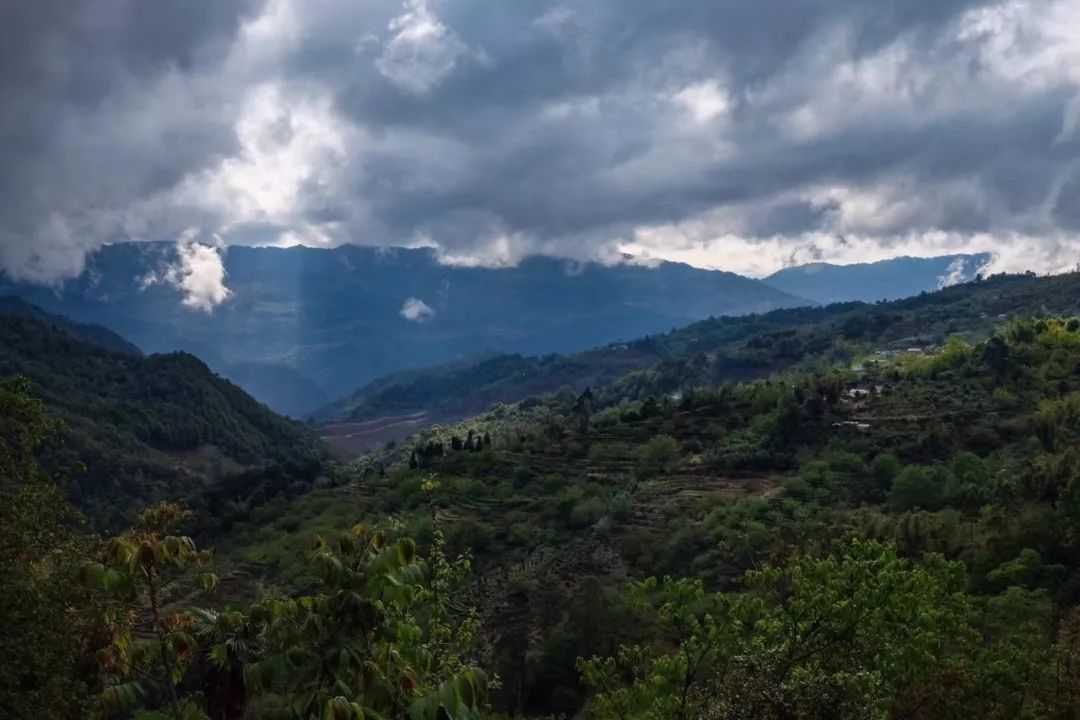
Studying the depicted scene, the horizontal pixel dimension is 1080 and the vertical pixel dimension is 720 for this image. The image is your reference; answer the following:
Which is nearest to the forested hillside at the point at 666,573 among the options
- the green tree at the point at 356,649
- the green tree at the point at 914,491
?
the green tree at the point at 356,649

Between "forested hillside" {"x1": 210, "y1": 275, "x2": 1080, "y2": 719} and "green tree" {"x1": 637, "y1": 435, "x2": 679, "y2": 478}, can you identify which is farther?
"green tree" {"x1": 637, "y1": 435, "x2": 679, "y2": 478}

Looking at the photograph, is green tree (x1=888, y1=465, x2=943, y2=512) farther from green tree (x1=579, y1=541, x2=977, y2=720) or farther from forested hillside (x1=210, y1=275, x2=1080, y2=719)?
green tree (x1=579, y1=541, x2=977, y2=720)

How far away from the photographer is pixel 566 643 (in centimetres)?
3450

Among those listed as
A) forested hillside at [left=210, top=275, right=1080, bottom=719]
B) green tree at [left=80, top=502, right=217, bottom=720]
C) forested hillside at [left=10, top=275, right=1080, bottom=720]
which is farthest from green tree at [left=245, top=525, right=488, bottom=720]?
forested hillside at [left=210, top=275, right=1080, bottom=719]

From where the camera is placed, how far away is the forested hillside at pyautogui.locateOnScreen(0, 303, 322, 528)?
104 m

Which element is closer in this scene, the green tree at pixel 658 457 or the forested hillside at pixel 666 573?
the forested hillside at pixel 666 573

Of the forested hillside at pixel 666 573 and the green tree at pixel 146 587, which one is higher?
the green tree at pixel 146 587

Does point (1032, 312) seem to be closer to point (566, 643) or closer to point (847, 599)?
point (566, 643)

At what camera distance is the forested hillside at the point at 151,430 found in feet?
343

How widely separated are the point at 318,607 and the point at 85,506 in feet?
382

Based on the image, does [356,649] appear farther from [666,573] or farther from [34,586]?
[666,573]

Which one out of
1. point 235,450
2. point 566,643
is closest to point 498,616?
point 566,643

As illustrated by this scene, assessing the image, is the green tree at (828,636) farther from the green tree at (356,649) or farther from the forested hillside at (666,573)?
the green tree at (356,649)

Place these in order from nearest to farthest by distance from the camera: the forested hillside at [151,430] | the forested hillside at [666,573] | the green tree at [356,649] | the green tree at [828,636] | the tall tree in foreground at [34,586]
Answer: the green tree at [356,649]
the forested hillside at [666,573]
the tall tree in foreground at [34,586]
the green tree at [828,636]
the forested hillside at [151,430]
